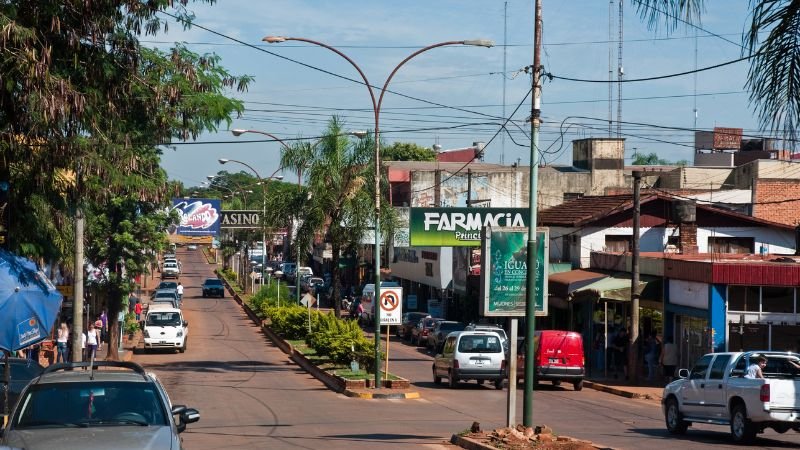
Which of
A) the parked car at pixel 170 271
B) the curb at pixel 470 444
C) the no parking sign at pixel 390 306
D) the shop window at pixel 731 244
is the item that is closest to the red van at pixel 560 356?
the no parking sign at pixel 390 306

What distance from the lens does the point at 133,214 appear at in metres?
45.2

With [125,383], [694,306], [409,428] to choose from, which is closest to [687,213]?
[694,306]

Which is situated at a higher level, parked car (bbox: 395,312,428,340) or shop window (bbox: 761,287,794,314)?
shop window (bbox: 761,287,794,314)

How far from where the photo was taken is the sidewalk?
3491 centimetres

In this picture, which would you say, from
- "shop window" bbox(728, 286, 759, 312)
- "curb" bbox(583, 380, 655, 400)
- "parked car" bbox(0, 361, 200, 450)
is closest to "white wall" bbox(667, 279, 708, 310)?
"shop window" bbox(728, 286, 759, 312)

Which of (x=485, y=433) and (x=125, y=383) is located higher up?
(x=125, y=383)

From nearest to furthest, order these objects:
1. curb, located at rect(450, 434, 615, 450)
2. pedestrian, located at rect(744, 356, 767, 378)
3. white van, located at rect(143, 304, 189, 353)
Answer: curb, located at rect(450, 434, 615, 450), pedestrian, located at rect(744, 356, 767, 378), white van, located at rect(143, 304, 189, 353)

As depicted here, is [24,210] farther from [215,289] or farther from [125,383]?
[215,289]

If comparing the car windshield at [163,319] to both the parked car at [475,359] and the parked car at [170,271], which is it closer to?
the parked car at [475,359]

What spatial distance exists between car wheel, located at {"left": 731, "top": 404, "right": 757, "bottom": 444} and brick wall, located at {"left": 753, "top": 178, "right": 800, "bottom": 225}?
37886 millimetres

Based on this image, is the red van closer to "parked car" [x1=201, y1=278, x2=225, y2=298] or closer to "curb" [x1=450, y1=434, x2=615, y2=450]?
"curb" [x1=450, y1=434, x2=615, y2=450]

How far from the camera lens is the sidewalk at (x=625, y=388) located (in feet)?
115

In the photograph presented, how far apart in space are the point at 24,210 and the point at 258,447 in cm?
556

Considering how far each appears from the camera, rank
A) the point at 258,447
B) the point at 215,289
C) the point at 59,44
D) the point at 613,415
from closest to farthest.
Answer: the point at 59,44 → the point at 258,447 → the point at 613,415 → the point at 215,289
